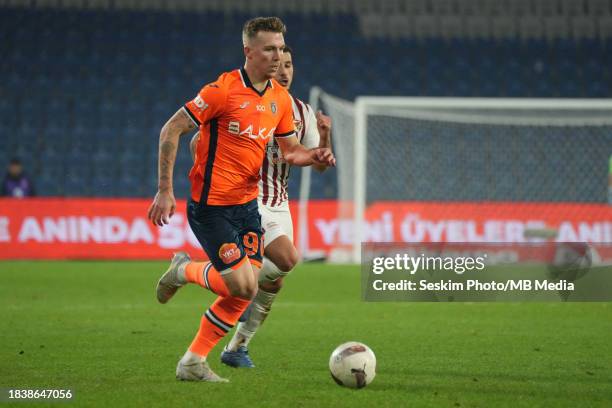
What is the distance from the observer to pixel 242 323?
674cm

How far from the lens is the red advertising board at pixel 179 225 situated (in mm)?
17000

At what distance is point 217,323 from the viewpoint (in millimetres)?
5809

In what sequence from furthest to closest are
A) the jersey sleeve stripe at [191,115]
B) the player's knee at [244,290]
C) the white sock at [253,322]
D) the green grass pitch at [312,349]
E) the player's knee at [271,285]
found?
the player's knee at [271,285] → the white sock at [253,322] → the player's knee at [244,290] → the jersey sleeve stripe at [191,115] → the green grass pitch at [312,349]

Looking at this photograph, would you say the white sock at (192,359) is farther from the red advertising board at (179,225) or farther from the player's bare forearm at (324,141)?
the red advertising board at (179,225)

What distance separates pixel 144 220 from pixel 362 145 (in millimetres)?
4260

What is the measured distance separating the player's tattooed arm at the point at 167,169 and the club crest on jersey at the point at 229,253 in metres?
0.42

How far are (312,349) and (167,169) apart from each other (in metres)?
2.36

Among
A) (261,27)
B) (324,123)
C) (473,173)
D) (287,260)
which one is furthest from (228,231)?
(473,173)

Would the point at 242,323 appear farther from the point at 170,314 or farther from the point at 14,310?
the point at 14,310

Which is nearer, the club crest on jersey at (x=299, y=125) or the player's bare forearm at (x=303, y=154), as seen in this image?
the player's bare forearm at (x=303, y=154)

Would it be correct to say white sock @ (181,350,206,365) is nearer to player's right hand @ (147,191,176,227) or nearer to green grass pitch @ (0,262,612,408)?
green grass pitch @ (0,262,612,408)

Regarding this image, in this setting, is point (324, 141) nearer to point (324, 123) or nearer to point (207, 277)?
point (324, 123)

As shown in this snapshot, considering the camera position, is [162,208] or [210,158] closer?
[162,208]

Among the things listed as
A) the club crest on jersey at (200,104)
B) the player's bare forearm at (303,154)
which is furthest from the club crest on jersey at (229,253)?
the club crest on jersey at (200,104)
